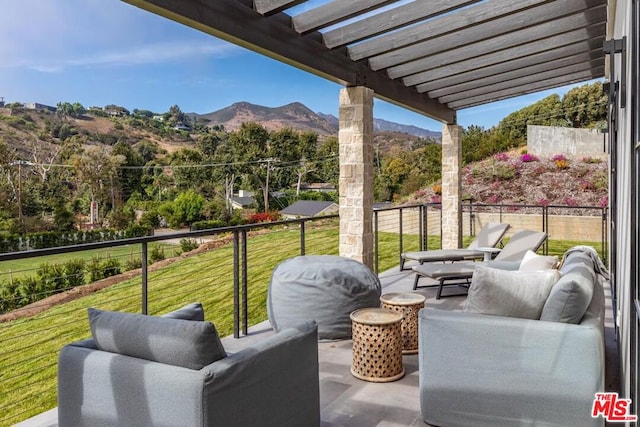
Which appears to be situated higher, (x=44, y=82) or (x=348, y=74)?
(x=44, y=82)

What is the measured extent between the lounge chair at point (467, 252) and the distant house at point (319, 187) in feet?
65.8

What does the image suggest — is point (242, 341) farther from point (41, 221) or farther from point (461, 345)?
point (41, 221)

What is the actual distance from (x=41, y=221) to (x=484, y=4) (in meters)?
25.1

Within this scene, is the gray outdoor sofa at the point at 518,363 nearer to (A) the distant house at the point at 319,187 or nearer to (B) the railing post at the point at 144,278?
(B) the railing post at the point at 144,278

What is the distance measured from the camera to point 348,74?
5.23 m

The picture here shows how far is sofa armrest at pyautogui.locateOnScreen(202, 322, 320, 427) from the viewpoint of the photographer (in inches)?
70.8

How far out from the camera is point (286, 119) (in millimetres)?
34656

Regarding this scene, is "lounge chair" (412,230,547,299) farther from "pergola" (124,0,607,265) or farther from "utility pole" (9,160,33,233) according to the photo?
"utility pole" (9,160,33,233)

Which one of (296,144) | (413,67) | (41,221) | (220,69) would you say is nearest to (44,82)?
(220,69)

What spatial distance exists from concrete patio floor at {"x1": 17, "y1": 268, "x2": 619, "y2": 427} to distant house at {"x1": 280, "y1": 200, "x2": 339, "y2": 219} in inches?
735

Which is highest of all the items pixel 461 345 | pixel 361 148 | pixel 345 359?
pixel 361 148

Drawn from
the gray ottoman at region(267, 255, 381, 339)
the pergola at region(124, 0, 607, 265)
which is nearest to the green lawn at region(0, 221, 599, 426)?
the gray ottoman at region(267, 255, 381, 339)

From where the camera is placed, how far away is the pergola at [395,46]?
3928 millimetres

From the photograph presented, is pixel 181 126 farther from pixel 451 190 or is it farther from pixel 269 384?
pixel 269 384
